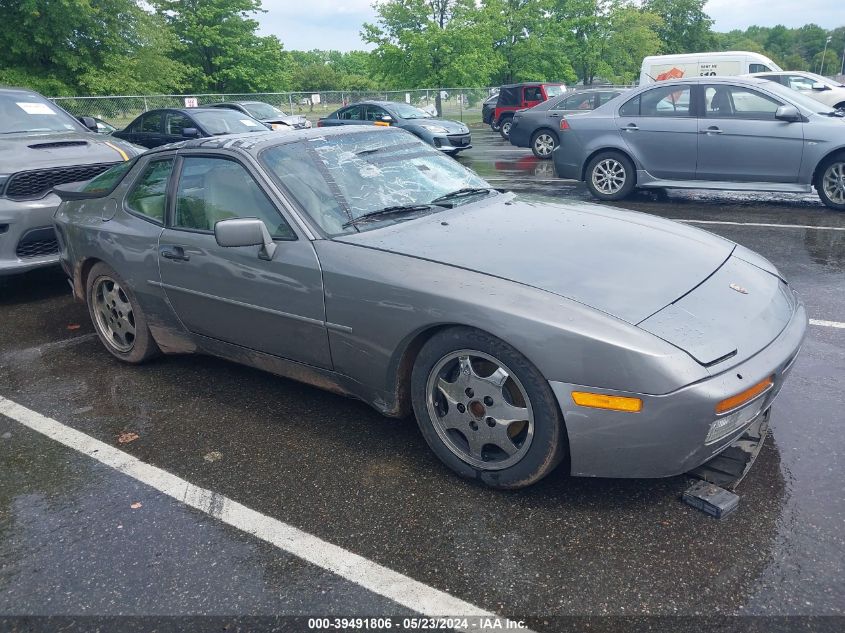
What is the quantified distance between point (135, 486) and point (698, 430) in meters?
2.39

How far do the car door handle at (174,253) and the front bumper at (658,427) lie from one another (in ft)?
7.48

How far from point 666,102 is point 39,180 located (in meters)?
7.39

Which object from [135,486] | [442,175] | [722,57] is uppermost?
[722,57]

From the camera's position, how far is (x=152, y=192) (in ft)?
13.8

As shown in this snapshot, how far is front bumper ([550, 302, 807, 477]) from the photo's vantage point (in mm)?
2441

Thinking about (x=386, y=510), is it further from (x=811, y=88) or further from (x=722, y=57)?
(x=722, y=57)

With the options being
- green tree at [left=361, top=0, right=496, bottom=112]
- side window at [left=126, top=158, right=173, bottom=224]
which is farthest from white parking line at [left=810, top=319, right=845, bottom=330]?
green tree at [left=361, top=0, right=496, bottom=112]

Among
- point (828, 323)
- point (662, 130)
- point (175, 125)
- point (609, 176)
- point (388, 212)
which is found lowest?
point (828, 323)

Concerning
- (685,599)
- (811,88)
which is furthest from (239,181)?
(811,88)

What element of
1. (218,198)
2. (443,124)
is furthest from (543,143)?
(218,198)

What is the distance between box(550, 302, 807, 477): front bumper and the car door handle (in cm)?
228

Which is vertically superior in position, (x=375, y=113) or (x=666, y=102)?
(x=666, y=102)

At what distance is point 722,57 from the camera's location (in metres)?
21.0

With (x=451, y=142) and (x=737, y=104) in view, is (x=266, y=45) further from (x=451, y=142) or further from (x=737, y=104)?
(x=737, y=104)
